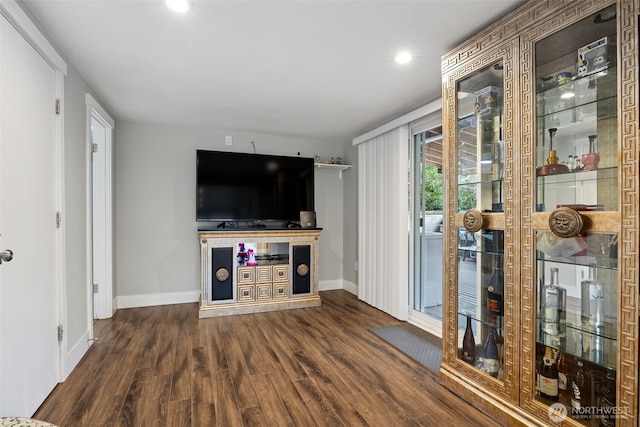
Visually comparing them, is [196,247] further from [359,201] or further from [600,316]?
[600,316]

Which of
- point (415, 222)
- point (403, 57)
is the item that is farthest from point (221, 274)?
point (403, 57)

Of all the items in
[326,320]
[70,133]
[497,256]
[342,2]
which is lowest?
[326,320]

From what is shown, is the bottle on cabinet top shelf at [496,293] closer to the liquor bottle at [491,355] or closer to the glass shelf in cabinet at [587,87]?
the liquor bottle at [491,355]

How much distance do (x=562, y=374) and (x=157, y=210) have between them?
414 cm

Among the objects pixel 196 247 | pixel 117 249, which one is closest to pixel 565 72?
pixel 196 247

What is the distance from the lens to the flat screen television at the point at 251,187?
395 cm

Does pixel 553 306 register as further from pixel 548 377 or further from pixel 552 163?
pixel 552 163

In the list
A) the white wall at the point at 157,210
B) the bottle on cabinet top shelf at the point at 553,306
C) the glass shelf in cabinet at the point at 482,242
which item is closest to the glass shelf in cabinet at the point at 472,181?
the glass shelf in cabinet at the point at 482,242

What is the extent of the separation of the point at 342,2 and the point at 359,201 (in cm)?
283

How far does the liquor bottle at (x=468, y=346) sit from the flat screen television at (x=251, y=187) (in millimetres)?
2706

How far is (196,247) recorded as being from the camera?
13.7ft

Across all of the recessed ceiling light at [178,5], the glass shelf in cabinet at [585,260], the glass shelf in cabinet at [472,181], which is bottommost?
the glass shelf in cabinet at [585,260]

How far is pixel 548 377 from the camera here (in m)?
1.63

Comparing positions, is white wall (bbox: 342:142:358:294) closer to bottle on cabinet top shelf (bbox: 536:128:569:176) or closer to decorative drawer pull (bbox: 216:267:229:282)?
decorative drawer pull (bbox: 216:267:229:282)
